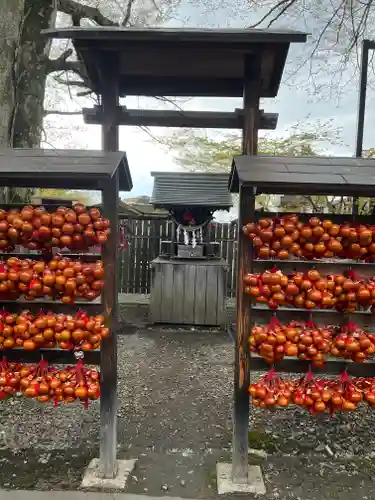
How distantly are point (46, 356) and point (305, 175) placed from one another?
226 centimetres

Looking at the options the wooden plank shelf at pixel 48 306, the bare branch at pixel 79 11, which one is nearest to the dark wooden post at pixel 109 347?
the wooden plank shelf at pixel 48 306

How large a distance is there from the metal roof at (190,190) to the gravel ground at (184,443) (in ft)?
11.9

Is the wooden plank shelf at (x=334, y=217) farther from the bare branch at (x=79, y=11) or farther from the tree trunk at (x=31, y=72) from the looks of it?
the bare branch at (x=79, y=11)

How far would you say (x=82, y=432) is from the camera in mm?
3684

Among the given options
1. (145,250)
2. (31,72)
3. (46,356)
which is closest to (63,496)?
(46,356)

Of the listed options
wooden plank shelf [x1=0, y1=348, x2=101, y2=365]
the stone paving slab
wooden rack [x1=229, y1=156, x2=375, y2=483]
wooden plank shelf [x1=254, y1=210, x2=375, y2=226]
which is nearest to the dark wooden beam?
wooden rack [x1=229, y1=156, x2=375, y2=483]

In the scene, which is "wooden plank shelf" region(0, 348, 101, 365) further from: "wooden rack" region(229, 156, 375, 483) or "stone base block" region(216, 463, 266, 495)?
"stone base block" region(216, 463, 266, 495)

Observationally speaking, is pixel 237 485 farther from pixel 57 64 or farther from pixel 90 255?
pixel 57 64

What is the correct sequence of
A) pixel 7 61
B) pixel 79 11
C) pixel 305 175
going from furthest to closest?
pixel 79 11 < pixel 7 61 < pixel 305 175

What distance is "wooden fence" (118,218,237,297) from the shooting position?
10.4 metres

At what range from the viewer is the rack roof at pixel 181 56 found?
2.87 m

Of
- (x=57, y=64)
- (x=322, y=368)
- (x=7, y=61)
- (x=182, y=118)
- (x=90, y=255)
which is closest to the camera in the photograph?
(x=322, y=368)

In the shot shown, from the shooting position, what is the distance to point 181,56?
3350mm

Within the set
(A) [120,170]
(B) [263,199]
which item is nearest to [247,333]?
(A) [120,170]
